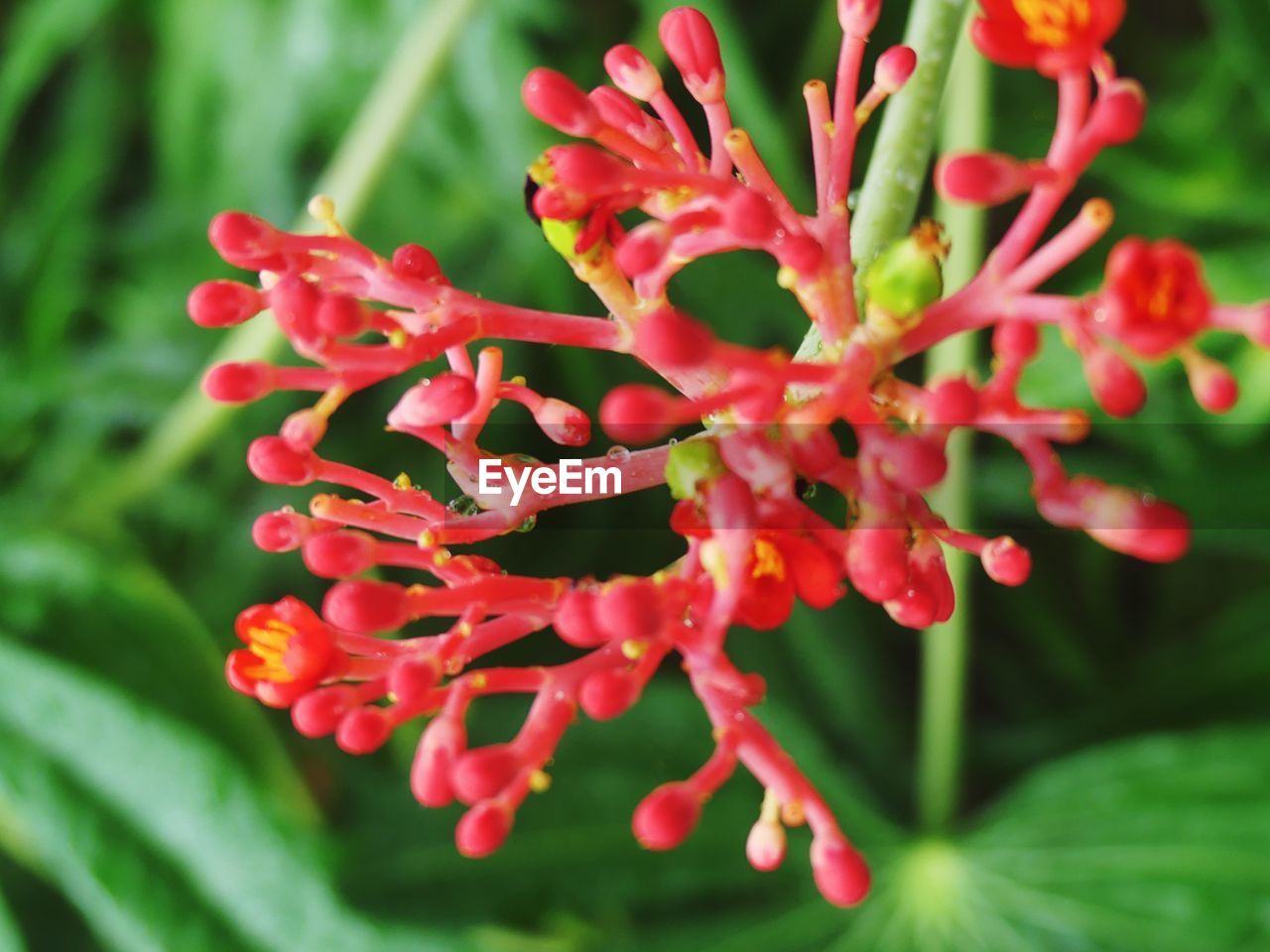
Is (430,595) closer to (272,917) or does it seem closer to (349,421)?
(272,917)

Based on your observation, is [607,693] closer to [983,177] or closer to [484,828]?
[484,828]

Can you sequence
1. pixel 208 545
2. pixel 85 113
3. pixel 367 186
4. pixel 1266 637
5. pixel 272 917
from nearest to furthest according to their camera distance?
1. pixel 272 917
2. pixel 367 186
3. pixel 1266 637
4. pixel 208 545
5. pixel 85 113

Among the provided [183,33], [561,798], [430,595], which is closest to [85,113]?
[183,33]

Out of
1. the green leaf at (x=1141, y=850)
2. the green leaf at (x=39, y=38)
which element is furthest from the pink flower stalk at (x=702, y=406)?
the green leaf at (x=39, y=38)

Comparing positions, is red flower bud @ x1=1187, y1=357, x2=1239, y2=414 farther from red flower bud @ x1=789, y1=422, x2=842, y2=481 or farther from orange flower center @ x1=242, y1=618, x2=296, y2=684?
orange flower center @ x1=242, y1=618, x2=296, y2=684

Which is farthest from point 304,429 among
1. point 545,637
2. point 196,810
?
point 545,637

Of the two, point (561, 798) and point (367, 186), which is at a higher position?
point (367, 186)

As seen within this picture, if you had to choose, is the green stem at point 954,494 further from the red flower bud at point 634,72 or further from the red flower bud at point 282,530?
the red flower bud at point 282,530
